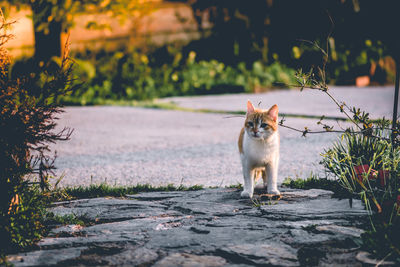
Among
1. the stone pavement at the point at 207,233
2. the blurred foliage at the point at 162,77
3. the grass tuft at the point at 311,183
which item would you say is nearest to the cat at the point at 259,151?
the stone pavement at the point at 207,233

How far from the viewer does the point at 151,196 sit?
387cm

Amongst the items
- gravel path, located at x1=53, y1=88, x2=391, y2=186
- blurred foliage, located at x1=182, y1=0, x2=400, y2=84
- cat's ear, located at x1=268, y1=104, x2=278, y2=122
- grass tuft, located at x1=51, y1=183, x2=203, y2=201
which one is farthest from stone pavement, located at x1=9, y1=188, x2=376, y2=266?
blurred foliage, located at x1=182, y1=0, x2=400, y2=84

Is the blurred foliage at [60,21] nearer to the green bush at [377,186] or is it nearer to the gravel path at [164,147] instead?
the gravel path at [164,147]

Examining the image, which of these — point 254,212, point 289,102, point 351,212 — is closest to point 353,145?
point 351,212

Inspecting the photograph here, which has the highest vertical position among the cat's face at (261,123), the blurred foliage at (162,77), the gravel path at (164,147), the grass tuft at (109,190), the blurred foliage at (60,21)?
the blurred foliage at (60,21)

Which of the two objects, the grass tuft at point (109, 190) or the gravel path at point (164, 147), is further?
the gravel path at point (164, 147)

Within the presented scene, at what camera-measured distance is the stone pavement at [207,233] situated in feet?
8.60

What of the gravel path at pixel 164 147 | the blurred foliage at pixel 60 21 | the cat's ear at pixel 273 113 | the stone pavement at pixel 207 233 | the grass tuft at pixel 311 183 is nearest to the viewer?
the stone pavement at pixel 207 233

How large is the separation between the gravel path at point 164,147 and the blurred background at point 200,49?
5.31 ft

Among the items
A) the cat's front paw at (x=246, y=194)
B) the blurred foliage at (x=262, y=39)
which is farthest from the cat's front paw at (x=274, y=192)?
the blurred foliage at (x=262, y=39)

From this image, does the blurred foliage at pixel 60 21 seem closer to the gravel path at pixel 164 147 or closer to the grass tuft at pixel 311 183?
the gravel path at pixel 164 147

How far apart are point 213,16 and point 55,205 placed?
968cm

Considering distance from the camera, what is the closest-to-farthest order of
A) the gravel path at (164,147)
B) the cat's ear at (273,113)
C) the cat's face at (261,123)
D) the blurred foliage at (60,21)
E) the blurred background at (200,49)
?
the cat's face at (261,123) → the cat's ear at (273,113) → the gravel path at (164,147) → the blurred foliage at (60,21) → the blurred background at (200,49)

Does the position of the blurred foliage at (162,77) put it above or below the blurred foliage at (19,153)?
above
